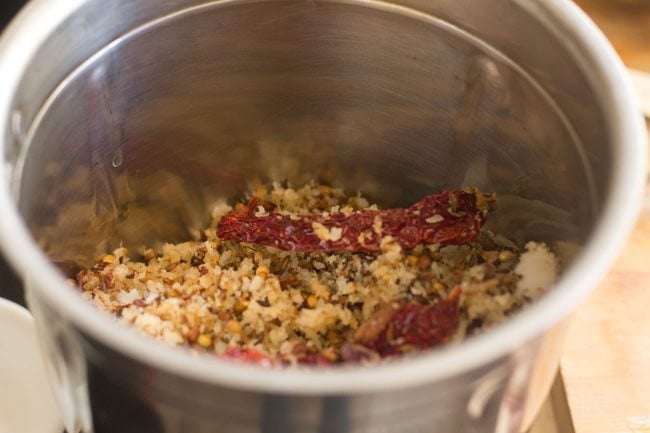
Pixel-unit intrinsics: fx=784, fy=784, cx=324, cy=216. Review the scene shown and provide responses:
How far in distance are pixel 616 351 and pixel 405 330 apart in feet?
0.93

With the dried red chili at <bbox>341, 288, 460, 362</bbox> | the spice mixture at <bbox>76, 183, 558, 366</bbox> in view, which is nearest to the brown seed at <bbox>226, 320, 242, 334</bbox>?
the spice mixture at <bbox>76, 183, 558, 366</bbox>

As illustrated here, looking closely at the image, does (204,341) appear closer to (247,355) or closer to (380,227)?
(247,355)

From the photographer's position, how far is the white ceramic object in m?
0.76

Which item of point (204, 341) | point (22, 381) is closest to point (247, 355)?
point (204, 341)

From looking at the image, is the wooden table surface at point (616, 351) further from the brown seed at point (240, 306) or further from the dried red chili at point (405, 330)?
the brown seed at point (240, 306)

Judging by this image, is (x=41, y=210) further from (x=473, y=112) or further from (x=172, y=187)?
(x=473, y=112)

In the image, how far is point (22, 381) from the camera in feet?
2.58

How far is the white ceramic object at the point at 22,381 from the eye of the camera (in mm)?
761

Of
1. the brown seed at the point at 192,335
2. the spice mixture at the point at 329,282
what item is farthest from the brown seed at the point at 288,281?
the brown seed at the point at 192,335

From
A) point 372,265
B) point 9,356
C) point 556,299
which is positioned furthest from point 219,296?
point 556,299

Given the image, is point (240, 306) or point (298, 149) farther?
point (298, 149)

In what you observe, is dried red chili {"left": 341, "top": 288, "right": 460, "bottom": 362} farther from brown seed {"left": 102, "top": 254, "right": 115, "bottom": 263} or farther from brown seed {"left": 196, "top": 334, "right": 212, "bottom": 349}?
brown seed {"left": 102, "top": 254, "right": 115, "bottom": 263}

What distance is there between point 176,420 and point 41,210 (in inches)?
8.9

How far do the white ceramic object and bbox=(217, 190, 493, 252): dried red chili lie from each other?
0.25 metres
